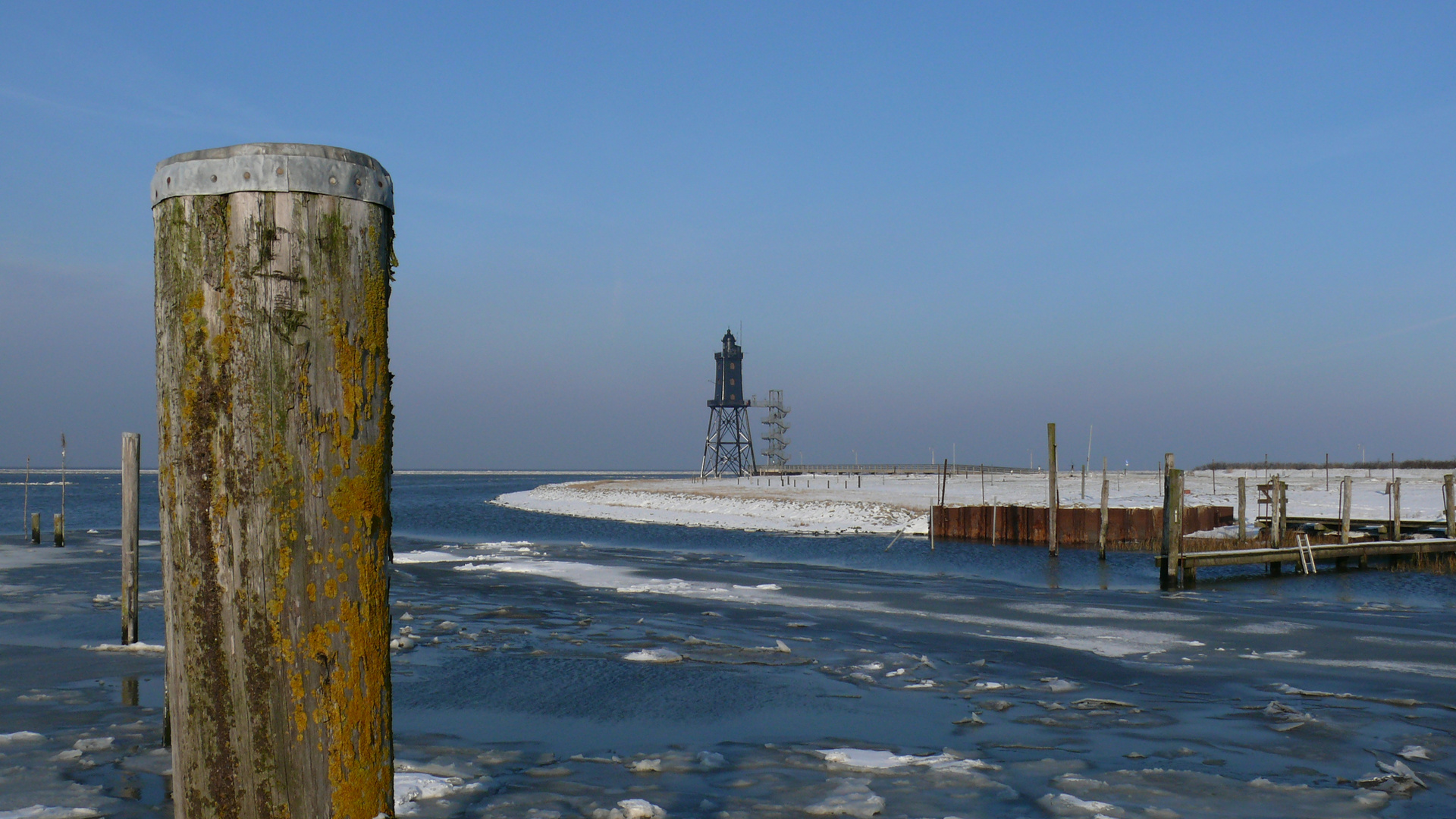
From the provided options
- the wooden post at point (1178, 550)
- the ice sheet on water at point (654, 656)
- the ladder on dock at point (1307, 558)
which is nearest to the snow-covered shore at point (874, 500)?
the ladder on dock at point (1307, 558)

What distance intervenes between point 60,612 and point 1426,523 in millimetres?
40577

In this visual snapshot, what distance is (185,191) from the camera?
2.50 metres

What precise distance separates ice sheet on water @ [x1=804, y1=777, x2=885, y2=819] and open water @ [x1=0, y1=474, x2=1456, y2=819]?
0.07 ft

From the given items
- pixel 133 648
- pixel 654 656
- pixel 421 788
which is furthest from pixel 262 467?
pixel 133 648

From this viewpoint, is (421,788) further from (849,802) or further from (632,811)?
(849,802)

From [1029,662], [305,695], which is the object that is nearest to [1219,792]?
[1029,662]

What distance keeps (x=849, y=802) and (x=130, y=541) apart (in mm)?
9663

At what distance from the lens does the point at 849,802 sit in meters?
6.38

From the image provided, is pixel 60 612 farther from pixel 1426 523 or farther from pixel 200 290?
pixel 1426 523

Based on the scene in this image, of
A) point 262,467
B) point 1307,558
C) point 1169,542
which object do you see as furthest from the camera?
point 1307,558

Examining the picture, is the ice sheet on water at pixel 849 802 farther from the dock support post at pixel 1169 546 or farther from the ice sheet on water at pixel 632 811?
the dock support post at pixel 1169 546

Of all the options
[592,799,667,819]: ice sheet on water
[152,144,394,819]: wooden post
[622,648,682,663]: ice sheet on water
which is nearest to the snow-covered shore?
[622,648,682,663]: ice sheet on water

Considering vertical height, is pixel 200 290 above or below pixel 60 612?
above

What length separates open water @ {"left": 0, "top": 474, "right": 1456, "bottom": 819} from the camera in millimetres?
6594
